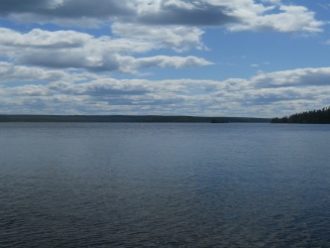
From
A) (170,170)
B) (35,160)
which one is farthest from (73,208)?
(35,160)

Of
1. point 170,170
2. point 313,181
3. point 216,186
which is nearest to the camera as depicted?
point 216,186

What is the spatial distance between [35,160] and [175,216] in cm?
3539

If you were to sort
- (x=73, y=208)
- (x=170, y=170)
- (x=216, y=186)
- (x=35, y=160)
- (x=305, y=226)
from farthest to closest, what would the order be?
(x=35, y=160)
(x=170, y=170)
(x=216, y=186)
(x=73, y=208)
(x=305, y=226)

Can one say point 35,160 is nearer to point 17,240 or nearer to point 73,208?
point 73,208

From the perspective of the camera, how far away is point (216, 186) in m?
37.2

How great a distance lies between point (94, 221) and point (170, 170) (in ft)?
76.1

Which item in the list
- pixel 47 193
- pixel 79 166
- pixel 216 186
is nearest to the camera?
pixel 47 193

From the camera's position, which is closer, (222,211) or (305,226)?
(305,226)

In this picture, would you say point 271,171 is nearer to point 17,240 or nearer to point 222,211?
point 222,211

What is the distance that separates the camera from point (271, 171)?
48.2 meters

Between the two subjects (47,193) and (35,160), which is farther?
(35,160)

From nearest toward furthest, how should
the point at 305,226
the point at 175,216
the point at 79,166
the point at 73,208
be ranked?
the point at 305,226 → the point at 175,216 → the point at 73,208 → the point at 79,166

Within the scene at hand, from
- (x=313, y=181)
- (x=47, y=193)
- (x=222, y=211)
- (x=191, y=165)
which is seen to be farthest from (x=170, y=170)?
(x=222, y=211)

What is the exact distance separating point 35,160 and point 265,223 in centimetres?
3889
